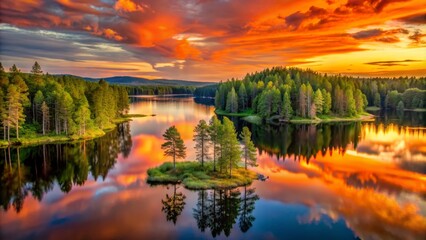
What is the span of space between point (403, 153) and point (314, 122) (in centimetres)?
6106

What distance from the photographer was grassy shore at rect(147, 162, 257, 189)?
5306cm

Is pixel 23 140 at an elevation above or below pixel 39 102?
below

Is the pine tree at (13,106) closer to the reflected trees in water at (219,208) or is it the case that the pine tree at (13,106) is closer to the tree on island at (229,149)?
the reflected trees in water at (219,208)

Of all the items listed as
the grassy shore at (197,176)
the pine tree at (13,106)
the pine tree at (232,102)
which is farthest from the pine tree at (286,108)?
the pine tree at (13,106)

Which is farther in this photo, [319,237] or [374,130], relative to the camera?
[374,130]

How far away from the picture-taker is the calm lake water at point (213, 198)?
39.5m

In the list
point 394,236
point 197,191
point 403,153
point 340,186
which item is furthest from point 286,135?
point 394,236

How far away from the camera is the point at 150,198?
49.3 m

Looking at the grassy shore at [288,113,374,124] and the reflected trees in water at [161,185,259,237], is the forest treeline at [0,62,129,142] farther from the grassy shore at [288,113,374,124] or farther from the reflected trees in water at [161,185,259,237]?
the grassy shore at [288,113,374,124]

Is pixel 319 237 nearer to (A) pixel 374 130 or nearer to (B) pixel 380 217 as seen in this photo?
(B) pixel 380 217

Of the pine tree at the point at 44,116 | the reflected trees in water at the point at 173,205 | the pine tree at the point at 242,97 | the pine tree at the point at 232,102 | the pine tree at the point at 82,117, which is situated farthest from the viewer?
the pine tree at the point at 242,97

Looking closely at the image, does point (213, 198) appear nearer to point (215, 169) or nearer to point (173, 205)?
point (173, 205)

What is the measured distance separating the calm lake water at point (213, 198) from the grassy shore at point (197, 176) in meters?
1.79

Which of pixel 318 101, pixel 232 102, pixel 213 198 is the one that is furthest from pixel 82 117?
pixel 318 101
